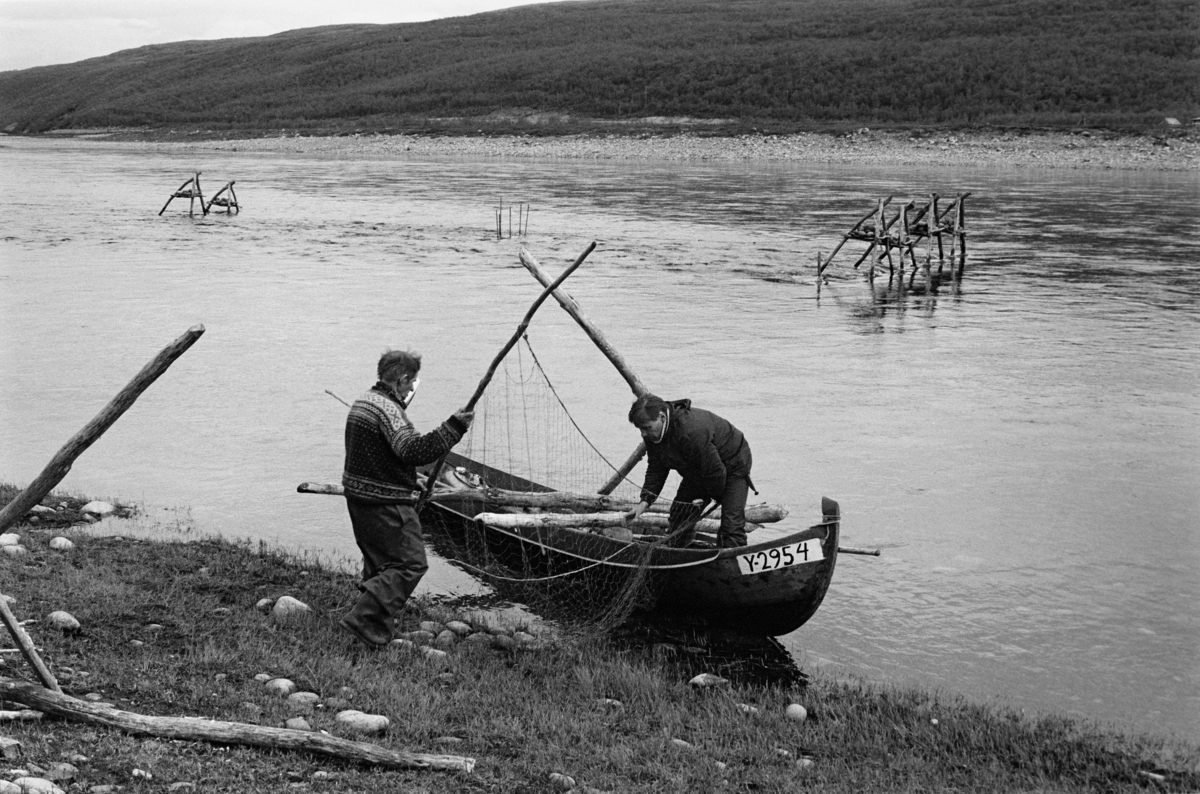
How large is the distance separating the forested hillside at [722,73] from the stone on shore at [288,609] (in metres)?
78.6

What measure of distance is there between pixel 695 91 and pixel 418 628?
99743 mm

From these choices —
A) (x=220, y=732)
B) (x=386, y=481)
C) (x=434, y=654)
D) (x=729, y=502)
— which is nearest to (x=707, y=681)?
(x=729, y=502)

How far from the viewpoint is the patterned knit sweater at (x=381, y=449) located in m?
8.57

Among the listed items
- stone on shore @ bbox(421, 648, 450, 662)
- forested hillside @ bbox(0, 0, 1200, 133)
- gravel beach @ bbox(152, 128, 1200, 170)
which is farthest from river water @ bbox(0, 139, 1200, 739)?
forested hillside @ bbox(0, 0, 1200, 133)

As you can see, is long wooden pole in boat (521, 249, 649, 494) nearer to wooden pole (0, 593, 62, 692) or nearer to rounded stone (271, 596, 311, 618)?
rounded stone (271, 596, 311, 618)

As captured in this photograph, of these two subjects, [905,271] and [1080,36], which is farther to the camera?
[1080,36]

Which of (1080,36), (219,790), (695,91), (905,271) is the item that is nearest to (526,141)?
(695,91)

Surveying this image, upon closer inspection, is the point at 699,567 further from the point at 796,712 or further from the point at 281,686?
the point at 281,686

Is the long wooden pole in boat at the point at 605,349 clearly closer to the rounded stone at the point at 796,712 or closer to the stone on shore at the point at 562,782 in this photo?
the rounded stone at the point at 796,712

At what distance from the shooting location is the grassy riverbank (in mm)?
6152

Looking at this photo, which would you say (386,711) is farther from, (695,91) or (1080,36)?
(1080,36)

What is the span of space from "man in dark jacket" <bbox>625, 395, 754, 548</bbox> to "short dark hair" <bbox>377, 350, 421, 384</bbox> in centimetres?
161

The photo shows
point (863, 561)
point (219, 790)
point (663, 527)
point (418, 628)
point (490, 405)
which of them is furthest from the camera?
point (490, 405)

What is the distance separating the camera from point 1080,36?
11000 centimetres
